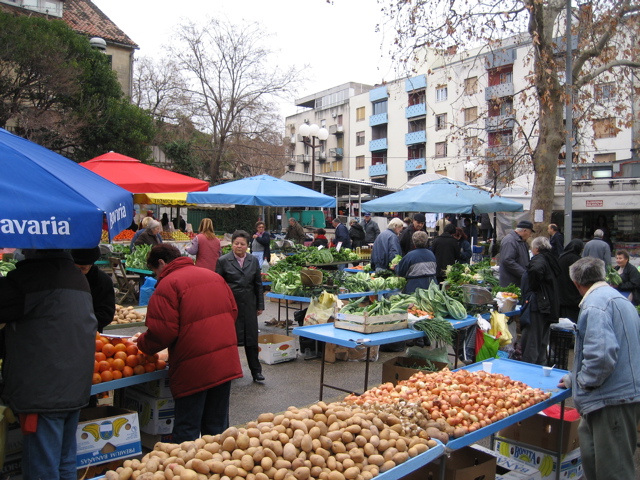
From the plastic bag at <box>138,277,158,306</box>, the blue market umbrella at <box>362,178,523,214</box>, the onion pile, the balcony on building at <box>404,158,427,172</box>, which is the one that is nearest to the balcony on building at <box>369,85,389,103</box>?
the balcony on building at <box>404,158,427,172</box>

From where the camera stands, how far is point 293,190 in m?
12.8

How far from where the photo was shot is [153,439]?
4320 millimetres

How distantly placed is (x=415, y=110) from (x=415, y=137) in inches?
98.3

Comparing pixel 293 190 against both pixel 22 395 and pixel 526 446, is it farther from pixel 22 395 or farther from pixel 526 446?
pixel 22 395

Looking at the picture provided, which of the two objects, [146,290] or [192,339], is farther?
[146,290]

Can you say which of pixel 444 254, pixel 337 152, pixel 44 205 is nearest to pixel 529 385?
pixel 44 205

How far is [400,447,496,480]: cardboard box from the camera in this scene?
341 cm

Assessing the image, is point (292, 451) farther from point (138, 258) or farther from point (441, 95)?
point (441, 95)

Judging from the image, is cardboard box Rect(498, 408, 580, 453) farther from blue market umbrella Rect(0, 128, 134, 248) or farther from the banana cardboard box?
blue market umbrella Rect(0, 128, 134, 248)

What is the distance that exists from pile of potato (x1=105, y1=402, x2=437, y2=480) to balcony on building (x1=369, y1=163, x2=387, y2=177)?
51.6 meters

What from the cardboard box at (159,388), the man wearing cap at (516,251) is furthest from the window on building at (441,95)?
the cardboard box at (159,388)

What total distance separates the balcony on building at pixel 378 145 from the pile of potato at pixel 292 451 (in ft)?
Result: 171

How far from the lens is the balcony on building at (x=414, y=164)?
4872cm

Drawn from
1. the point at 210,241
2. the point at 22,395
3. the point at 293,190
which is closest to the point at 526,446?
the point at 22,395
